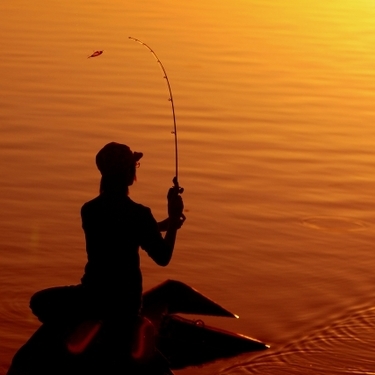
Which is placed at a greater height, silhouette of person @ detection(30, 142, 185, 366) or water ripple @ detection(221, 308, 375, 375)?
silhouette of person @ detection(30, 142, 185, 366)

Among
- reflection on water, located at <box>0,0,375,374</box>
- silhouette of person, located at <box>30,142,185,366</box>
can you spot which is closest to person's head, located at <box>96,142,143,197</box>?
silhouette of person, located at <box>30,142,185,366</box>

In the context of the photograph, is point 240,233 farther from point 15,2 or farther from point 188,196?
point 15,2

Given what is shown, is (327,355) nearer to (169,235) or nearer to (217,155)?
(169,235)

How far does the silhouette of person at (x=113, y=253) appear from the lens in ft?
19.0

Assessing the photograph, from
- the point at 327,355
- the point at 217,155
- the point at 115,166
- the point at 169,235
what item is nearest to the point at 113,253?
the point at 169,235

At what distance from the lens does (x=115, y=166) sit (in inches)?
228

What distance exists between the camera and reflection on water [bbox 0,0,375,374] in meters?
8.45

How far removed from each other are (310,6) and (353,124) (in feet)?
35.6

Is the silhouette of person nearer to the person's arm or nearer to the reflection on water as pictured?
the person's arm

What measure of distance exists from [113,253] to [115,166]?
37 cm

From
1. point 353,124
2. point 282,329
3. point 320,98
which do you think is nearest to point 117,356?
point 282,329

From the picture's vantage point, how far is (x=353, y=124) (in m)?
13.7

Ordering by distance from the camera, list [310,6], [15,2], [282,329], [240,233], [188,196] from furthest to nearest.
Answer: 1. [310,6]
2. [15,2]
3. [188,196]
4. [240,233]
5. [282,329]

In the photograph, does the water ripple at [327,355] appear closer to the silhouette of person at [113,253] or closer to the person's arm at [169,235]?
the person's arm at [169,235]
